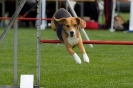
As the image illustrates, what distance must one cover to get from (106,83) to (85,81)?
323 millimetres

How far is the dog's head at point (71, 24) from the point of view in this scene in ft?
23.4

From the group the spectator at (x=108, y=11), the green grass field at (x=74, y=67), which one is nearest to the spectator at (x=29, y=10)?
the spectator at (x=108, y=11)

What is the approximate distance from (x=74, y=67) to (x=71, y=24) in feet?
7.29

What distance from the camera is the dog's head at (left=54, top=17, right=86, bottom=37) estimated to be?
7.14m

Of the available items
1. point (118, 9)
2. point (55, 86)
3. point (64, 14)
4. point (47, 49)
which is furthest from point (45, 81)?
point (118, 9)

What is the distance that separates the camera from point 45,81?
7910 mm

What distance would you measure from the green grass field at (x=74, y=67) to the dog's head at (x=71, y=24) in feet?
2.54

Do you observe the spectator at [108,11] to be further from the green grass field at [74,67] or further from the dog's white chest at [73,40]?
the dog's white chest at [73,40]

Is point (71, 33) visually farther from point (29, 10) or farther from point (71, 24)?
point (29, 10)

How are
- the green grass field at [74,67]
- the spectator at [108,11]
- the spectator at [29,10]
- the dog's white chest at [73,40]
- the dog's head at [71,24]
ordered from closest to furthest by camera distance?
the dog's head at [71,24], the dog's white chest at [73,40], the green grass field at [74,67], the spectator at [108,11], the spectator at [29,10]

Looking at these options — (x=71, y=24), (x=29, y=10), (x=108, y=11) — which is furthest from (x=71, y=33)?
(x=29, y=10)

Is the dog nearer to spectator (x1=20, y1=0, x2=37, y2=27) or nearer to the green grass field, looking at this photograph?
the green grass field

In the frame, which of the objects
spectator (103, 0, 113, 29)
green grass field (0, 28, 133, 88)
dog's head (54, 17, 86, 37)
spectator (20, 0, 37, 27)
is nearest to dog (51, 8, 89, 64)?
dog's head (54, 17, 86, 37)

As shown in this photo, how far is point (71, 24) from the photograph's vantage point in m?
7.18
